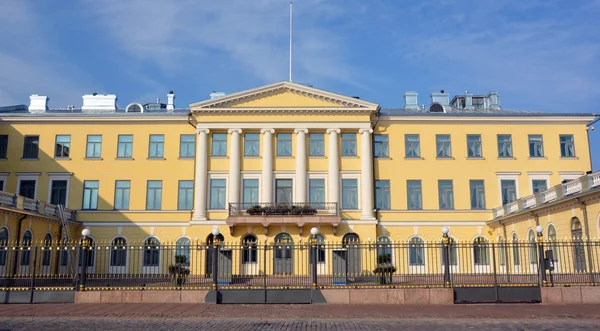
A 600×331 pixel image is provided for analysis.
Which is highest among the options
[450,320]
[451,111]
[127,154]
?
[451,111]

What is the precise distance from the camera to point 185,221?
39.4 metres

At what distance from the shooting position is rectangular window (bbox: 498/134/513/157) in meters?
40.5

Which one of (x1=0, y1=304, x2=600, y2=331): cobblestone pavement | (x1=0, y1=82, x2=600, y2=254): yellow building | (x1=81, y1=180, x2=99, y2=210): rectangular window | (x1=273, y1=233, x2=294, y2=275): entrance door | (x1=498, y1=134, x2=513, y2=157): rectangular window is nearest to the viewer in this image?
(x1=0, y1=304, x2=600, y2=331): cobblestone pavement

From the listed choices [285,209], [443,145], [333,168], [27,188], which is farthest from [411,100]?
[27,188]

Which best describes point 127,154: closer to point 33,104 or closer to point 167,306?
point 33,104

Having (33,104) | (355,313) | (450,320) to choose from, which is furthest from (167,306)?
(33,104)

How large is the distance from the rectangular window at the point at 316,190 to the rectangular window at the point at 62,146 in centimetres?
1773

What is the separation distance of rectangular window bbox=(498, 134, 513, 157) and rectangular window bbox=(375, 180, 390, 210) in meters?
8.53

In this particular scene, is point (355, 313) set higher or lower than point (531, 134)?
lower

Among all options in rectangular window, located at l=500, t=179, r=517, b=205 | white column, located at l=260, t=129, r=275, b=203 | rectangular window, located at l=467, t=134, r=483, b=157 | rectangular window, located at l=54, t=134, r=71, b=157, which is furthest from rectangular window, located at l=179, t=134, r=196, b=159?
rectangular window, located at l=500, t=179, r=517, b=205

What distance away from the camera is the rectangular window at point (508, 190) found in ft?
131

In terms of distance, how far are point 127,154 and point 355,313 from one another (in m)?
27.3

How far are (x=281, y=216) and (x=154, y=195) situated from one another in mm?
9700

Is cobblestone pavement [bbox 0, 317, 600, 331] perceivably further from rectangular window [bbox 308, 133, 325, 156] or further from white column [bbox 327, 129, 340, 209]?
rectangular window [bbox 308, 133, 325, 156]
